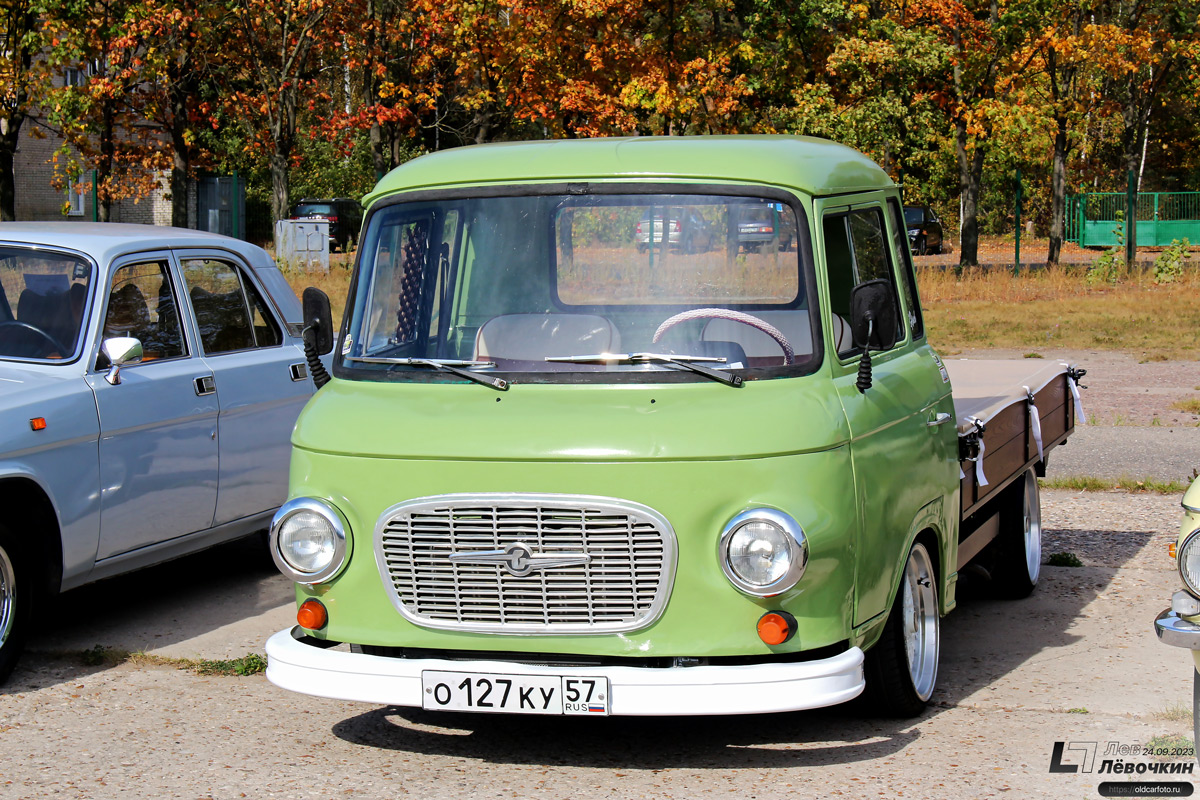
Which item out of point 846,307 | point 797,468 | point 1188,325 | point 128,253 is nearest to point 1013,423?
point 846,307

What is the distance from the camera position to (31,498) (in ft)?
20.7

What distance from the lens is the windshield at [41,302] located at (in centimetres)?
681

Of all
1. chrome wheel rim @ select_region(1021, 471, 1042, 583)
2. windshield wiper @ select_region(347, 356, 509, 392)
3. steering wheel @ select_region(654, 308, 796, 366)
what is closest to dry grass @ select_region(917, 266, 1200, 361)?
chrome wheel rim @ select_region(1021, 471, 1042, 583)

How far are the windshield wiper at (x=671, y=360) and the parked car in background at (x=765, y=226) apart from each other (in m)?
0.51

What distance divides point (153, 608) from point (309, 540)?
9.84 feet

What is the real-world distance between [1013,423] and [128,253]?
177 inches

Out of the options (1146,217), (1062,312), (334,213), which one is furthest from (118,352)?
(1146,217)

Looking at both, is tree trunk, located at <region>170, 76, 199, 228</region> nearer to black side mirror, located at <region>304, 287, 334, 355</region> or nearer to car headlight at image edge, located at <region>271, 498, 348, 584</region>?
black side mirror, located at <region>304, 287, 334, 355</region>

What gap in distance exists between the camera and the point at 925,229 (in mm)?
44656

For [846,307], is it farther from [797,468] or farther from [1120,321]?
[1120,321]

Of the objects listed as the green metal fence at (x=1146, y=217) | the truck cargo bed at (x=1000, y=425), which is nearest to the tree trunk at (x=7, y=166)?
the truck cargo bed at (x=1000, y=425)

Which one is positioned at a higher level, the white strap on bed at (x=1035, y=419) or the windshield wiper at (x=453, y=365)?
the windshield wiper at (x=453, y=365)

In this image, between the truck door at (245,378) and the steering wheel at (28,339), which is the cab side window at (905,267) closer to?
the truck door at (245,378)

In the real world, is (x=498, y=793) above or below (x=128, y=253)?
below
